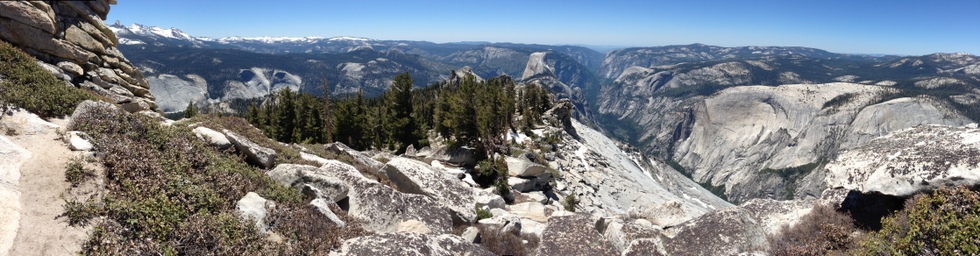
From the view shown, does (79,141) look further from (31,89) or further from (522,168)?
(522,168)

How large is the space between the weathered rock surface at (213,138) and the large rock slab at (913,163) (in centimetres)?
1890

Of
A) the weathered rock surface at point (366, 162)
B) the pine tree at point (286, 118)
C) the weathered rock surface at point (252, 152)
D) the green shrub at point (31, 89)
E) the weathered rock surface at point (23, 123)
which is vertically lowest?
the pine tree at point (286, 118)

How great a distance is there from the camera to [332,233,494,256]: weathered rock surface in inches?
353

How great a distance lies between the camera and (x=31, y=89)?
1197cm

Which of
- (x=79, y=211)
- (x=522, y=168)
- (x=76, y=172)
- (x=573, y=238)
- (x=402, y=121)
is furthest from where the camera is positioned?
(x=402, y=121)

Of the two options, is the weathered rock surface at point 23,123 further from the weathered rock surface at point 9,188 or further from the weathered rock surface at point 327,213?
the weathered rock surface at point 327,213

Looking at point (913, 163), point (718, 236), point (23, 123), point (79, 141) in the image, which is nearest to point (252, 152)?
point (79, 141)

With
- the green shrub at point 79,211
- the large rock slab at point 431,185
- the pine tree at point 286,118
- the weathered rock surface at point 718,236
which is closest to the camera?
the green shrub at point 79,211

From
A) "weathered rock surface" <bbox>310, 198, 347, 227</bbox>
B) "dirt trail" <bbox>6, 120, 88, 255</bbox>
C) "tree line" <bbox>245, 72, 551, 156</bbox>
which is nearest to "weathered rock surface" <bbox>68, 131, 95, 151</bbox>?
"dirt trail" <bbox>6, 120, 88, 255</bbox>

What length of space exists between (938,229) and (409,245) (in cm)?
1049

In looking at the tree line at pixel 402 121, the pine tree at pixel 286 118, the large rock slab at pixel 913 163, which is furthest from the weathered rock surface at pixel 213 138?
the pine tree at pixel 286 118

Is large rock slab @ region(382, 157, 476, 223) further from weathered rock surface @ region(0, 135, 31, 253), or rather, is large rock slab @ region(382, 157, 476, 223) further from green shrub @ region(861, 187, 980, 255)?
green shrub @ region(861, 187, 980, 255)

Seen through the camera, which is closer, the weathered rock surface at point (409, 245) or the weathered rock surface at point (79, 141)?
the weathered rock surface at point (409, 245)

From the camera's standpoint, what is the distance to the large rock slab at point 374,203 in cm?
1215
